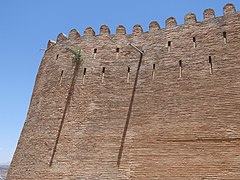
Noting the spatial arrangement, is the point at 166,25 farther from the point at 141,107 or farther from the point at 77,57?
the point at 77,57

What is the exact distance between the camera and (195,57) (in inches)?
316

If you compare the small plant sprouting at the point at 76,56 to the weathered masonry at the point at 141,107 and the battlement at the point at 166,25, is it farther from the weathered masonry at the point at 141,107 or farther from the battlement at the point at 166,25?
the battlement at the point at 166,25

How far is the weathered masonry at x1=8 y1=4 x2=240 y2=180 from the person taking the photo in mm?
6785

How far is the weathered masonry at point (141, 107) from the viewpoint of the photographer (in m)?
6.79

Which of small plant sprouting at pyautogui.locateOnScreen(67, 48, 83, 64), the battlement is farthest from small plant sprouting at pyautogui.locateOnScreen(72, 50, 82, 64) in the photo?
the battlement

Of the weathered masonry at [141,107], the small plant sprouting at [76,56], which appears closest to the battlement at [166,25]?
the weathered masonry at [141,107]

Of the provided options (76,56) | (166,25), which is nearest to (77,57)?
(76,56)

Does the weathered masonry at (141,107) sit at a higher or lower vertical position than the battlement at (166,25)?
lower

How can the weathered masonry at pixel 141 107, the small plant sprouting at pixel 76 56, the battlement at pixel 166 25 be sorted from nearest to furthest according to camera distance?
1. the weathered masonry at pixel 141 107
2. the battlement at pixel 166 25
3. the small plant sprouting at pixel 76 56

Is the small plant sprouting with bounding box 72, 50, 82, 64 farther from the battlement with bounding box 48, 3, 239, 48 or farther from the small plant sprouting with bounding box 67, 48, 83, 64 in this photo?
the battlement with bounding box 48, 3, 239, 48

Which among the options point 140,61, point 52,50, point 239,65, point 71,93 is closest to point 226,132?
point 239,65

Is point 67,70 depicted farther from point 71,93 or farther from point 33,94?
point 33,94

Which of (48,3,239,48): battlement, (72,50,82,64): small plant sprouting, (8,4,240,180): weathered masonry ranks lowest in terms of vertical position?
(8,4,240,180): weathered masonry

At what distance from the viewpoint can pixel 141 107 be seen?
794cm
